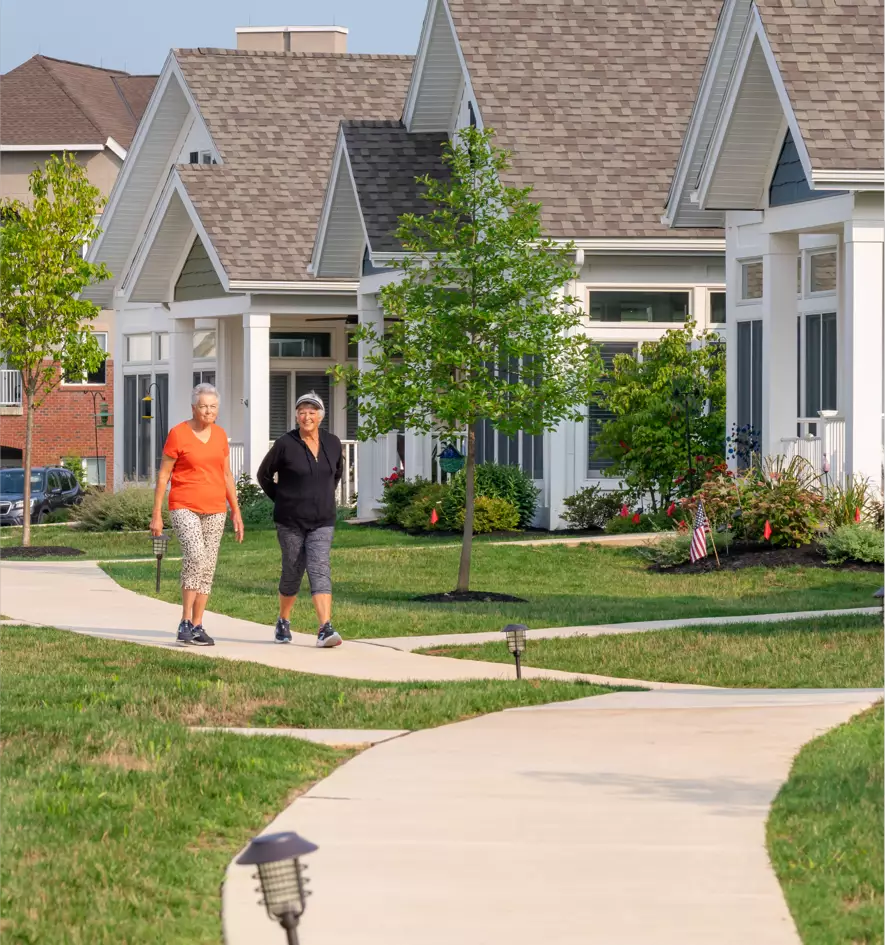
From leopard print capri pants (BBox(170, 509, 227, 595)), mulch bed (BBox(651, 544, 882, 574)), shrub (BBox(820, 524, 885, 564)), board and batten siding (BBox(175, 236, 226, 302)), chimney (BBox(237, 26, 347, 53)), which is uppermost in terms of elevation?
chimney (BBox(237, 26, 347, 53))

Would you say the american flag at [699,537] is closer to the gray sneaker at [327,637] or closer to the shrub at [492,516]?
the shrub at [492,516]

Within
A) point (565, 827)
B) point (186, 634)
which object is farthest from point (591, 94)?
point (565, 827)

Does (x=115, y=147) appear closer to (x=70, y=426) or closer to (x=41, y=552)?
(x=70, y=426)

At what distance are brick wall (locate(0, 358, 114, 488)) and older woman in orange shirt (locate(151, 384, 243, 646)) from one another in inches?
1559

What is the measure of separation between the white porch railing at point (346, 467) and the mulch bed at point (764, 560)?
12.8 meters

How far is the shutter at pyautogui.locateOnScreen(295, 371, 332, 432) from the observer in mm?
34375

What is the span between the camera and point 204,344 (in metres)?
35.9

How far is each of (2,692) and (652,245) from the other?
1586 cm

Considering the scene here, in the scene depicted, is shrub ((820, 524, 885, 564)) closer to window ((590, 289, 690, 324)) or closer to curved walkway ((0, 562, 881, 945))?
curved walkway ((0, 562, 881, 945))

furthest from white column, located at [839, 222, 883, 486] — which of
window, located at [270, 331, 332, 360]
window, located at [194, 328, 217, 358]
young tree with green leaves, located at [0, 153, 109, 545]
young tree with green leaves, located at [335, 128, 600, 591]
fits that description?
window, located at [194, 328, 217, 358]

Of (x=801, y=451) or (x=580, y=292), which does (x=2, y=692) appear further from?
(x=580, y=292)

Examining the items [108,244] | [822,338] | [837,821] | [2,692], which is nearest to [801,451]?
[822,338]

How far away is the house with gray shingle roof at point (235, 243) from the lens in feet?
100.0

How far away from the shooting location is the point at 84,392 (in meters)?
52.9
